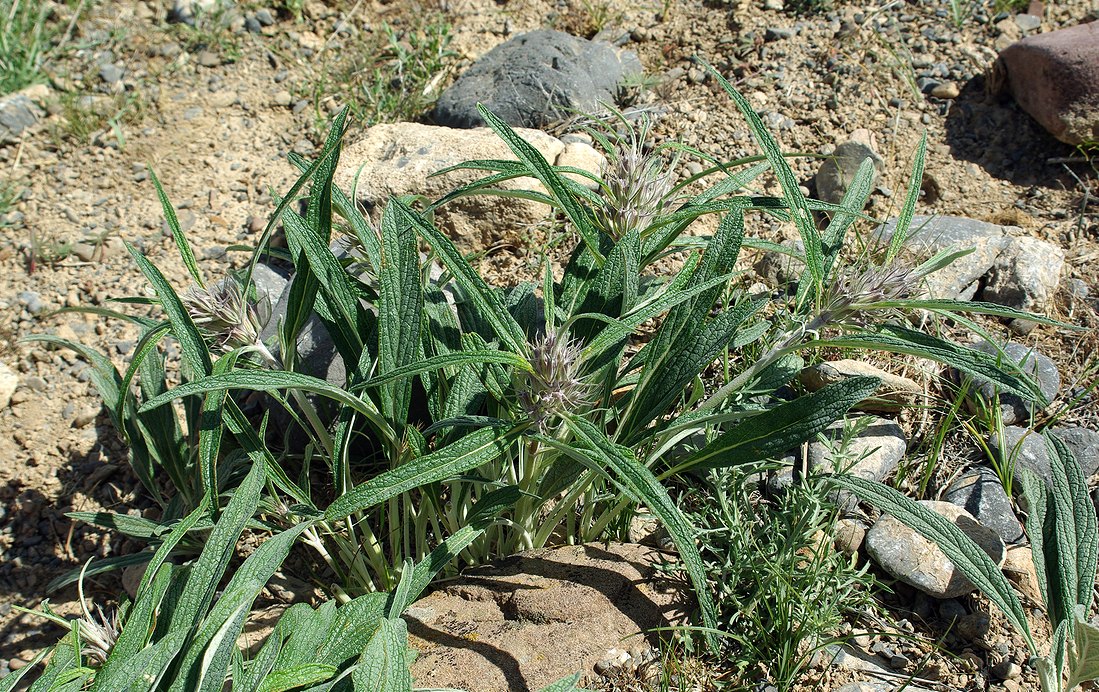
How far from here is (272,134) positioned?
12.3ft

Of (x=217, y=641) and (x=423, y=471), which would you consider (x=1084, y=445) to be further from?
(x=217, y=641)

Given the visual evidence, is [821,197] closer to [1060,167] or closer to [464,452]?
[1060,167]

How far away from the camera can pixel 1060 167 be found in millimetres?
3115

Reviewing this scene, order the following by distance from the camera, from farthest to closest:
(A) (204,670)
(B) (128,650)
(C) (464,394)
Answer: (C) (464,394), (B) (128,650), (A) (204,670)

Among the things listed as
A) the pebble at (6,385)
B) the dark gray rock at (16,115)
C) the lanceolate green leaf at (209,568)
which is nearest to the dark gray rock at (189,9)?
the dark gray rock at (16,115)

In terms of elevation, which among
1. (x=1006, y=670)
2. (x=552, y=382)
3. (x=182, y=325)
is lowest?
(x=1006, y=670)

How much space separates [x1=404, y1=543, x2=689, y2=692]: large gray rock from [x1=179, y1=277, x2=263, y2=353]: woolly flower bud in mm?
743

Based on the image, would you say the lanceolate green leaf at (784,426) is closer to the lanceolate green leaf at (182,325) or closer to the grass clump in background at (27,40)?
the lanceolate green leaf at (182,325)

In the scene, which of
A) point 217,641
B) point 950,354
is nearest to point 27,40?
point 217,641

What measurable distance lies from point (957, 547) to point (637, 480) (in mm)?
749

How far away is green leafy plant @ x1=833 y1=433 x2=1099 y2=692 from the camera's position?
67.9 inches

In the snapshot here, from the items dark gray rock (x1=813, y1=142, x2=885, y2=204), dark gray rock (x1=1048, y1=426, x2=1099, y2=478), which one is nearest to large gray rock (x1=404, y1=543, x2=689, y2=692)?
dark gray rock (x1=1048, y1=426, x2=1099, y2=478)

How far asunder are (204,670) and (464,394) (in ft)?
2.46

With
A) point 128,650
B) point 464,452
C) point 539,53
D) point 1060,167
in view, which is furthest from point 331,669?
point 1060,167
